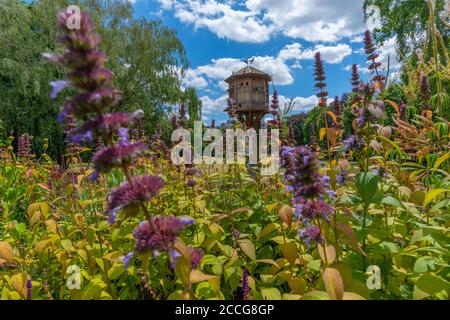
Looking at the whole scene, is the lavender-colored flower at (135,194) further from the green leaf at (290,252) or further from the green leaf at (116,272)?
the green leaf at (290,252)

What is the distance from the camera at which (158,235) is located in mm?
1031

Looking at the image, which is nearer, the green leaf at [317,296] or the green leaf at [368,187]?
the green leaf at [317,296]

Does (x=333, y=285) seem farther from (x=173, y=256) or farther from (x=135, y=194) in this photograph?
(x=135, y=194)

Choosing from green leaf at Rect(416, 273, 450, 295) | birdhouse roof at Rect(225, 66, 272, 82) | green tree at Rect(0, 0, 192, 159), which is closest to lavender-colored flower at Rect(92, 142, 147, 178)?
green leaf at Rect(416, 273, 450, 295)

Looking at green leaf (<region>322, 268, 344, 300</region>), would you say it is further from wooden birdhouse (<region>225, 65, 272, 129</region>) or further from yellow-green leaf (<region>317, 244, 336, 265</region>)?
wooden birdhouse (<region>225, 65, 272, 129</region>)

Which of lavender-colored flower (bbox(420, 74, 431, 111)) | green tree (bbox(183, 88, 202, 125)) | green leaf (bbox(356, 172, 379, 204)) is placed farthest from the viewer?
green tree (bbox(183, 88, 202, 125))

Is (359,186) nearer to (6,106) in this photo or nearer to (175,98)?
(175,98)

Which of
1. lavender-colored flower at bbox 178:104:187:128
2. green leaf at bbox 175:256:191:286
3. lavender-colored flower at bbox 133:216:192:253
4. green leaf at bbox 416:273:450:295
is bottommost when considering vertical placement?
green leaf at bbox 416:273:450:295

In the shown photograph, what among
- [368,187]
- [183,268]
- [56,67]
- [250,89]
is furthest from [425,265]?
[56,67]

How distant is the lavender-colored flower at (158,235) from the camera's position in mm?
1022

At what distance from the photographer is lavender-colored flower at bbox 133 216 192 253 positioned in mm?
1022

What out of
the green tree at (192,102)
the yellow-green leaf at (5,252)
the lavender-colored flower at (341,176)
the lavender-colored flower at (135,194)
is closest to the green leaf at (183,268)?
the lavender-colored flower at (135,194)
